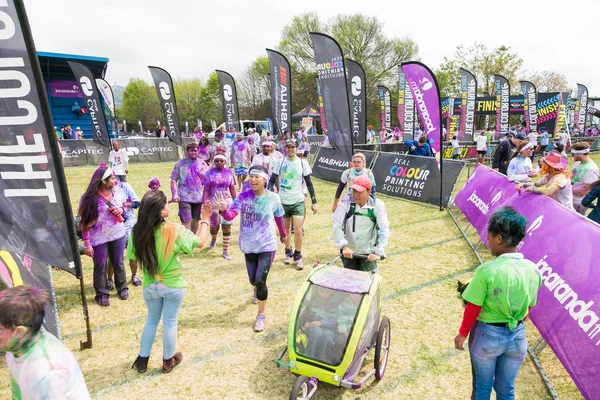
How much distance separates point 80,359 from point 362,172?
510 centimetres

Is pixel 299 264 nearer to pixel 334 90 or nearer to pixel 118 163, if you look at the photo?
pixel 334 90

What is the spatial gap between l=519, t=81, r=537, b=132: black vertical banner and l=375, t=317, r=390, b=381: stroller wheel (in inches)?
1071

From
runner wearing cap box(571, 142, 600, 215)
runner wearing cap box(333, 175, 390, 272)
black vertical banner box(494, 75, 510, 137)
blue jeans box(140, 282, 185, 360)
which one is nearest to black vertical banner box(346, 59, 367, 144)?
runner wearing cap box(571, 142, 600, 215)

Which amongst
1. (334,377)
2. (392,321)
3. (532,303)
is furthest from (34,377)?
(392,321)

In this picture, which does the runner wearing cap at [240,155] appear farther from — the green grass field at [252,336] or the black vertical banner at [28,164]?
the black vertical banner at [28,164]

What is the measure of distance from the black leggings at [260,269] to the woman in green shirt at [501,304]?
241cm

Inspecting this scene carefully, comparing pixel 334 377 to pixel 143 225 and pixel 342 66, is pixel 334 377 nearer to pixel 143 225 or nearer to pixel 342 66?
pixel 143 225

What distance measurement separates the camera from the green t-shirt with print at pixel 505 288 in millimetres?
2508

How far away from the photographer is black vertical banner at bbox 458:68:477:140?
23.1 m

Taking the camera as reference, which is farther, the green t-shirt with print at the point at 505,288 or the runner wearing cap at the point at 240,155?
the runner wearing cap at the point at 240,155

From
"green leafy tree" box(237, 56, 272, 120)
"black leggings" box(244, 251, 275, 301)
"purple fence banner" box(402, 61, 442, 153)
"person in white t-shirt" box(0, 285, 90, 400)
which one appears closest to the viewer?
"person in white t-shirt" box(0, 285, 90, 400)

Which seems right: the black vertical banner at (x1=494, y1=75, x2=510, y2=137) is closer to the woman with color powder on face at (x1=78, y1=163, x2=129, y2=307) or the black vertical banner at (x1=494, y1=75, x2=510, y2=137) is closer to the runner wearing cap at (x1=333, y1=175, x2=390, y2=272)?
the runner wearing cap at (x1=333, y1=175, x2=390, y2=272)

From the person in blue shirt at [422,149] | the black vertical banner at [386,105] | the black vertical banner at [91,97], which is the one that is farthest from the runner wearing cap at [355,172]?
the black vertical banner at [386,105]

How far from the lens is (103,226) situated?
4.96 m
